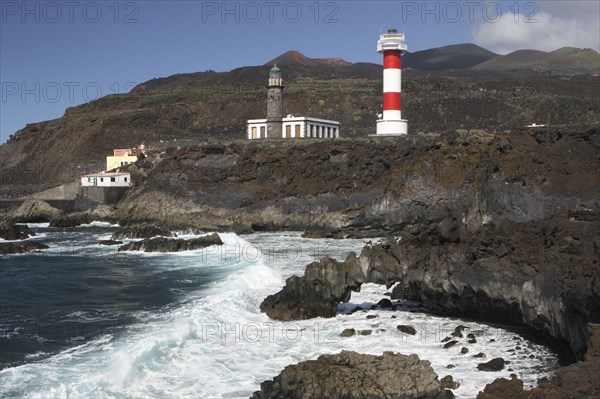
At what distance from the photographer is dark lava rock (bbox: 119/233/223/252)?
30.0m

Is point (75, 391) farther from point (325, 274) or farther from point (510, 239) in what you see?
point (510, 239)

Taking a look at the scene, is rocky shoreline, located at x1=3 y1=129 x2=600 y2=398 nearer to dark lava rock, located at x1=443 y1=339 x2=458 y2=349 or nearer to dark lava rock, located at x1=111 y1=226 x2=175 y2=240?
dark lava rock, located at x1=111 y1=226 x2=175 y2=240

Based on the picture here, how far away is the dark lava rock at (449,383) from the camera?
1076 cm

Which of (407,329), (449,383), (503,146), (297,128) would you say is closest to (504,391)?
(449,383)

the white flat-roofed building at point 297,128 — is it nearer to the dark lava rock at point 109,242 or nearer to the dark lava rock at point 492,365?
the dark lava rock at point 109,242

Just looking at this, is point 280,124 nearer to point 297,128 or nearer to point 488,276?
point 297,128

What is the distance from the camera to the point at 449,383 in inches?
427

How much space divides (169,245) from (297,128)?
23139 mm

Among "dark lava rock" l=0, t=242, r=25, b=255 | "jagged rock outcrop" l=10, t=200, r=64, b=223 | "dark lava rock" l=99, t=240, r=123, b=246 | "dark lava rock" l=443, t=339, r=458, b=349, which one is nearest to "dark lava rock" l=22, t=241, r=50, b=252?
"dark lava rock" l=0, t=242, r=25, b=255

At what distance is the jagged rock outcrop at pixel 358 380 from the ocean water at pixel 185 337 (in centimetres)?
112

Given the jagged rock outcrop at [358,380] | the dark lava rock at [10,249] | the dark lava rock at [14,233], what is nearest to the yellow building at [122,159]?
the dark lava rock at [14,233]

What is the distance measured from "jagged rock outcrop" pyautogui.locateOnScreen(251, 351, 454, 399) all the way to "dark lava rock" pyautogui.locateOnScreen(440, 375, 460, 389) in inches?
25.2

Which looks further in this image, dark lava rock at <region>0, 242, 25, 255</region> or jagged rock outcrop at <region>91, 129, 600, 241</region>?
dark lava rock at <region>0, 242, 25, 255</region>

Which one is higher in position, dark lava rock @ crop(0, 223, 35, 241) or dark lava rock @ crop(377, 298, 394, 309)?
dark lava rock @ crop(0, 223, 35, 241)
